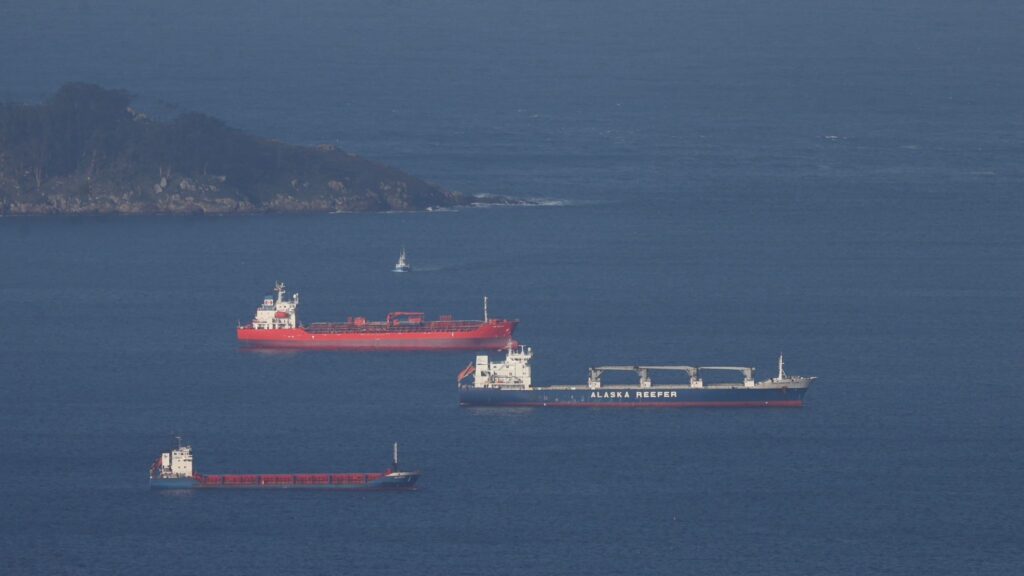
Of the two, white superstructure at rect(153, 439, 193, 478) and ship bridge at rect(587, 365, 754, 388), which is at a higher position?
ship bridge at rect(587, 365, 754, 388)

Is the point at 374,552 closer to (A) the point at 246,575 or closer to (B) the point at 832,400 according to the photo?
(A) the point at 246,575

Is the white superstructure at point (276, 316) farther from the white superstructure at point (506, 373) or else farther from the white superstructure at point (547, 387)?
the white superstructure at point (506, 373)

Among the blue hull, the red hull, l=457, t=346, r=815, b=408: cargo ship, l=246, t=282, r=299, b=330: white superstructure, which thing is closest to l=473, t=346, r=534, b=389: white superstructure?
l=457, t=346, r=815, b=408: cargo ship

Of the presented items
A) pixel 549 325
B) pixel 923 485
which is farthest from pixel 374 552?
pixel 549 325

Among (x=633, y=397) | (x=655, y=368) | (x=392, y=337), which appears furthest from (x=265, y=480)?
(x=392, y=337)

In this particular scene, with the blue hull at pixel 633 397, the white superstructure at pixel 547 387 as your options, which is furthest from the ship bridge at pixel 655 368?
the blue hull at pixel 633 397

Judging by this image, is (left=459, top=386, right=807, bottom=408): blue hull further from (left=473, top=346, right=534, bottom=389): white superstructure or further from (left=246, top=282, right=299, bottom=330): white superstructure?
(left=246, top=282, right=299, bottom=330): white superstructure

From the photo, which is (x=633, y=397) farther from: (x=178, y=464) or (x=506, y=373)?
(x=178, y=464)
